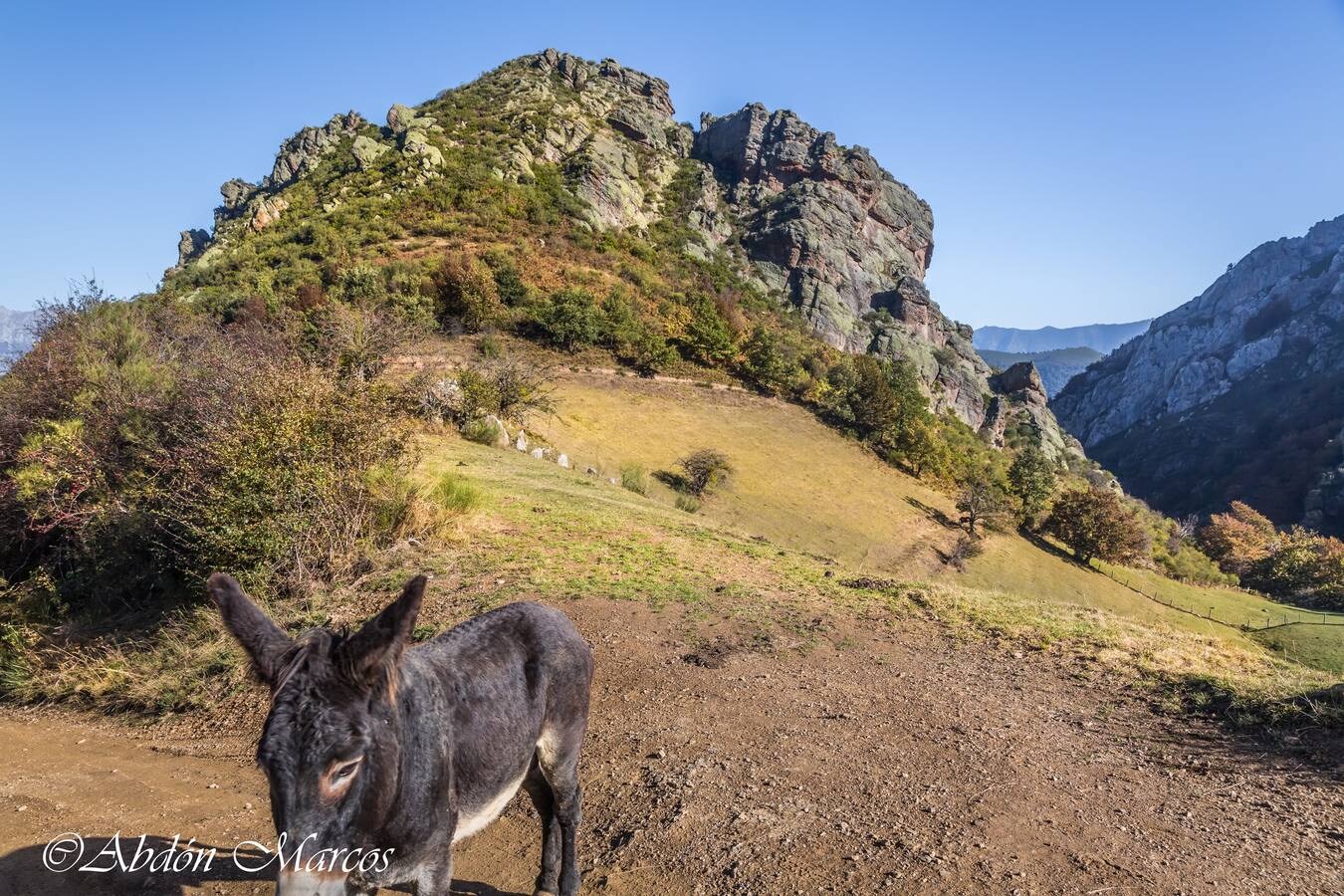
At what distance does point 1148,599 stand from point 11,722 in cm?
4066

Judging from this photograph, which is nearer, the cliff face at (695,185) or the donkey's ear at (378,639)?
the donkey's ear at (378,639)

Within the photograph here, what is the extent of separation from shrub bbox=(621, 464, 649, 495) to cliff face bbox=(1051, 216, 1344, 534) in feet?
278

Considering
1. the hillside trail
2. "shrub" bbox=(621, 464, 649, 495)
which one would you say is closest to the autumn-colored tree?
"shrub" bbox=(621, 464, 649, 495)

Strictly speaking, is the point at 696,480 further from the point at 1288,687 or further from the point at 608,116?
the point at 608,116

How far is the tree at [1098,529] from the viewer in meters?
33.9

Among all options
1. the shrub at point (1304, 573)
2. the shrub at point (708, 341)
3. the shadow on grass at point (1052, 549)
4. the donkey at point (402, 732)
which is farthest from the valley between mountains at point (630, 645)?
the shrub at point (708, 341)

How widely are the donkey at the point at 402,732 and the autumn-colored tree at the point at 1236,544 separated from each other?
60.7 metres

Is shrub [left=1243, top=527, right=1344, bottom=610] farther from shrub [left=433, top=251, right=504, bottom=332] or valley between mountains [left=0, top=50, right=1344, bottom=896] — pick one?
shrub [left=433, top=251, right=504, bottom=332]

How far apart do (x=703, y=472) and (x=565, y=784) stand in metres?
23.3

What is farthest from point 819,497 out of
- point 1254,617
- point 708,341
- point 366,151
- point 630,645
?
point 366,151

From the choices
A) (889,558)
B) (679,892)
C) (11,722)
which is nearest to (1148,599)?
(889,558)

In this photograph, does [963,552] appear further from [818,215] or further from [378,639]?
[818,215]

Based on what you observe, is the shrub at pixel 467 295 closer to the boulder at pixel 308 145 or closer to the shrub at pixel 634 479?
the shrub at pixel 634 479

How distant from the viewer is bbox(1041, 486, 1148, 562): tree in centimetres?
3391
